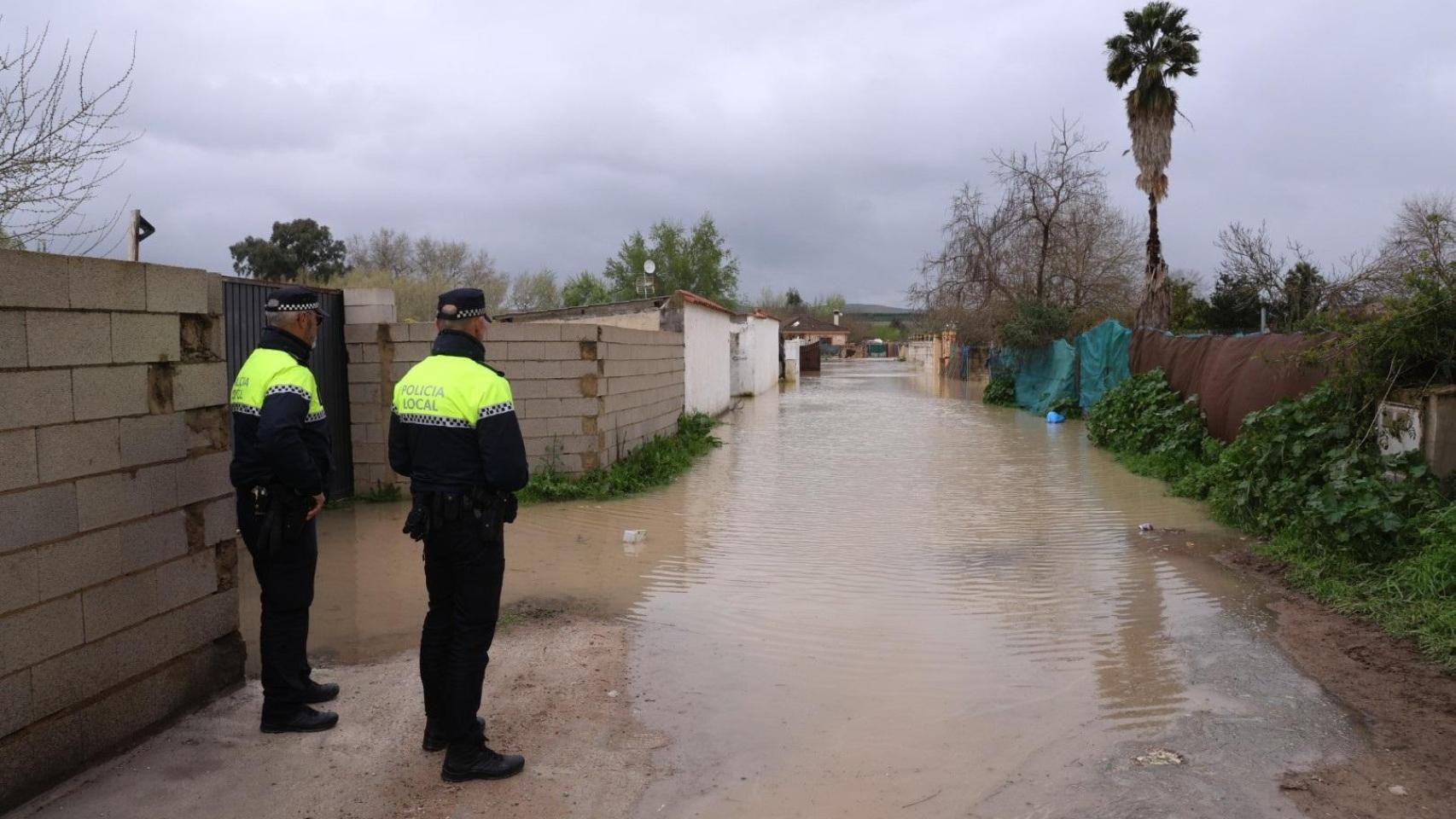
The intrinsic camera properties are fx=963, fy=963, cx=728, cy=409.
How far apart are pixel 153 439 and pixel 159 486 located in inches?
8.3

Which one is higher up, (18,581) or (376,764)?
(18,581)

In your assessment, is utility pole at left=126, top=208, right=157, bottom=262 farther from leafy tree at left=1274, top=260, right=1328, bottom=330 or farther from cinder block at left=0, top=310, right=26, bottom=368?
leafy tree at left=1274, top=260, right=1328, bottom=330

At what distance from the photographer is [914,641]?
5.57 metres

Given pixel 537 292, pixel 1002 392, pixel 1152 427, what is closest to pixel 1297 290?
Answer: pixel 1152 427

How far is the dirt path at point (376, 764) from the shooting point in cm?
346

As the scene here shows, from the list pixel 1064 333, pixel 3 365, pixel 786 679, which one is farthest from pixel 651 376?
pixel 1064 333

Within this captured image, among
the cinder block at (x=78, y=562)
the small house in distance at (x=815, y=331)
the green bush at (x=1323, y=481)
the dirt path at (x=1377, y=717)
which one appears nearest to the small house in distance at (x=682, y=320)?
the green bush at (x=1323, y=481)

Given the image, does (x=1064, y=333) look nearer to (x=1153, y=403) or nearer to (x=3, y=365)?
(x=1153, y=403)

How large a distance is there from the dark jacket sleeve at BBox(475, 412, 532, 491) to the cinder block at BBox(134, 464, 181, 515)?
1.58m

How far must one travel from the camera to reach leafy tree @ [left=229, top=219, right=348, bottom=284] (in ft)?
145

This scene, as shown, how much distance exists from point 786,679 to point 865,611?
1.39 meters

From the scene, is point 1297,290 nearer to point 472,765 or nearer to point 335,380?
point 335,380

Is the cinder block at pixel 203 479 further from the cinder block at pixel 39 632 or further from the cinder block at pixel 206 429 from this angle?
the cinder block at pixel 39 632

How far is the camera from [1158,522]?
900 cm
